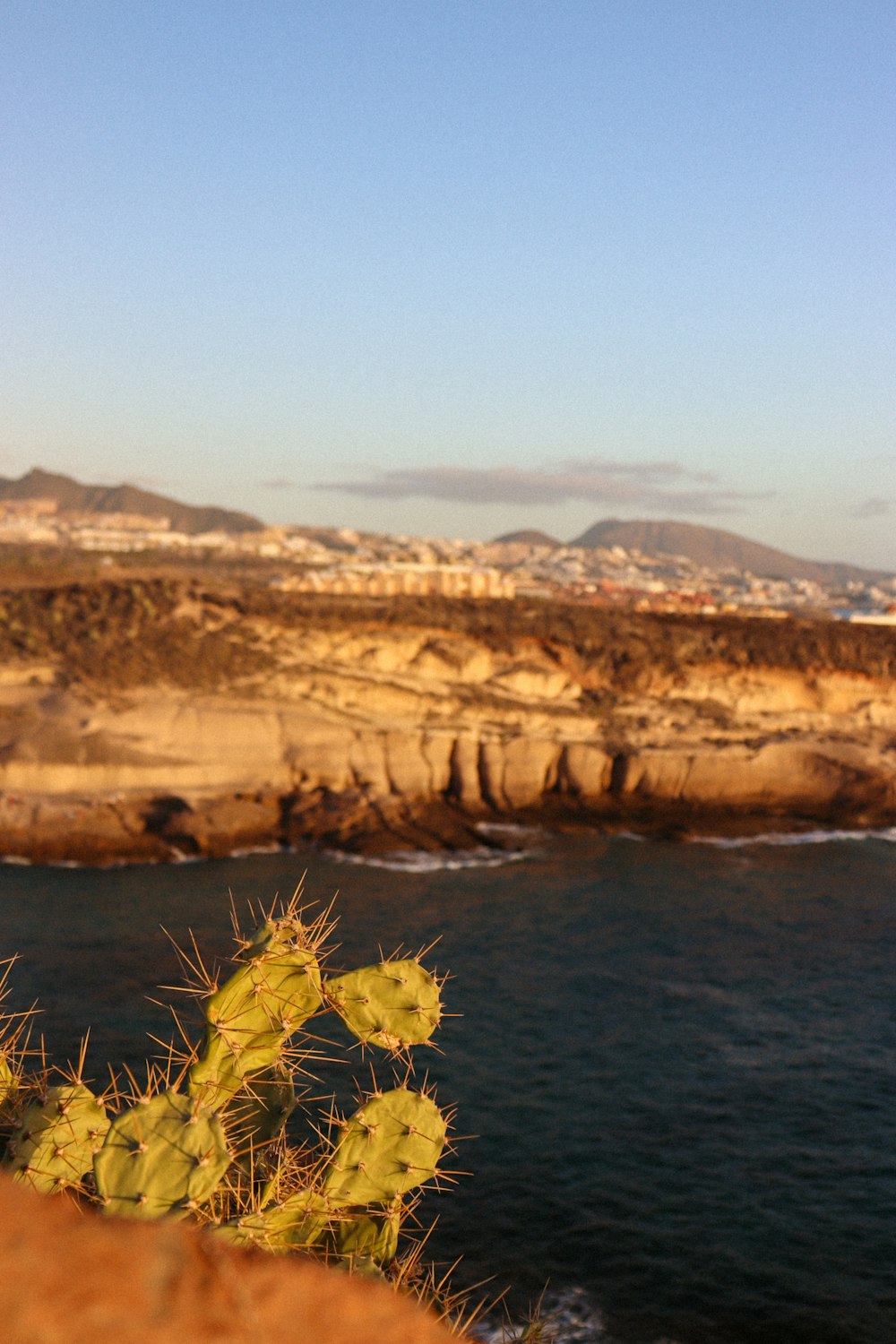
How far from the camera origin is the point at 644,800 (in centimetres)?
3397

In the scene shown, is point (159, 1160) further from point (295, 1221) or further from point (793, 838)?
point (793, 838)

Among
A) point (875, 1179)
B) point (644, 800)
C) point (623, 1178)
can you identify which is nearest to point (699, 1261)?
point (623, 1178)

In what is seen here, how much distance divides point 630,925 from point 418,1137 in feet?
60.6

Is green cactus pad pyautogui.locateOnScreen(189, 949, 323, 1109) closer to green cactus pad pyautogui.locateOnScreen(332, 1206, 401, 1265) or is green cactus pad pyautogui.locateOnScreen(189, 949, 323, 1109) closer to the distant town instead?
green cactus pad pyautogui.locateOnScreen(332, 1206, 401, 1265)

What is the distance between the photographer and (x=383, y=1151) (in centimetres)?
563

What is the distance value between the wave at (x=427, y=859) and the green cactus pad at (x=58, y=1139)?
73.5 feet

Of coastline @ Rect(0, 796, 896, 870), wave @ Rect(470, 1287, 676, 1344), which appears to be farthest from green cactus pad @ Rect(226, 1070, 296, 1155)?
coastline @ Rect(0, 796, 896, 870)

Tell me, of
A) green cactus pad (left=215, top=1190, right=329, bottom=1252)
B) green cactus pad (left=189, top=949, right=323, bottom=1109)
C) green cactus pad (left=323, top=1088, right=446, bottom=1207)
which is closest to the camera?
green cactus pad (left=215, top=1190, right=329, bottom=1252)

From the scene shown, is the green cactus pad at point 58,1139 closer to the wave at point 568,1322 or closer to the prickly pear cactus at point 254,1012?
the prickly pear cactus at point 254,1012

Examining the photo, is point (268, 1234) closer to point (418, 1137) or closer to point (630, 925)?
point (418, 1137)

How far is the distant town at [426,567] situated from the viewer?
201 ft

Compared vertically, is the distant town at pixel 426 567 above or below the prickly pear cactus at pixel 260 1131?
above

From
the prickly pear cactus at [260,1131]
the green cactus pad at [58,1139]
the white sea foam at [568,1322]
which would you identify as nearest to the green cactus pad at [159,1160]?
the prickly pear cactus at [260,1131]

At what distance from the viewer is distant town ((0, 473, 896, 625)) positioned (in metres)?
61.4
